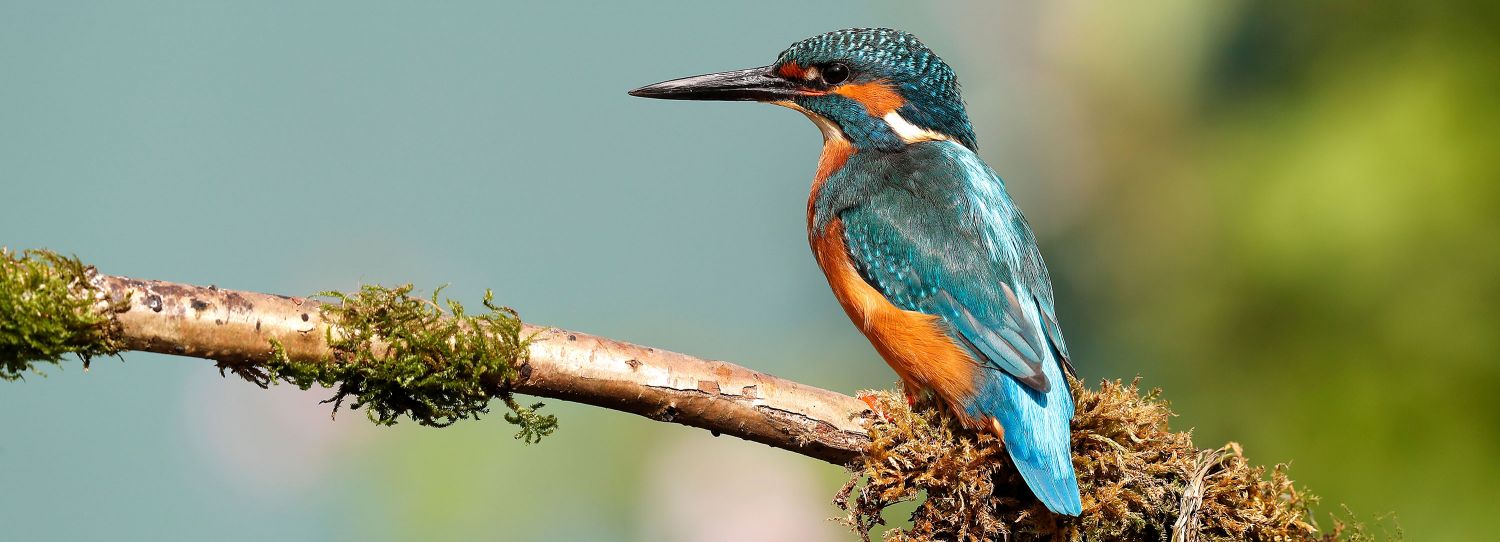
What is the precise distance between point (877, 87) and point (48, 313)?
6.51 feet

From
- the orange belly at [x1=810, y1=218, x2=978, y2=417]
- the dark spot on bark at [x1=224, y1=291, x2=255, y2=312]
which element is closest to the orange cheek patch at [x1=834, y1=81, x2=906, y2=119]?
the orange belly at [x1=810, y1=218, x2=978, y2=417]

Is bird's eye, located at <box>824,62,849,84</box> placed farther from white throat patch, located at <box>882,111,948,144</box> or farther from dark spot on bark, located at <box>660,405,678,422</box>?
dark spot on bark, located at <box>660,405,678,422</box>

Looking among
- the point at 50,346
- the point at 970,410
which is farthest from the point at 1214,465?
the point at 50,346

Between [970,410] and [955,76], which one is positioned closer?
[970,410]

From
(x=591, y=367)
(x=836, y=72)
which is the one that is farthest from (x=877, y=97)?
(x=591, y=367)

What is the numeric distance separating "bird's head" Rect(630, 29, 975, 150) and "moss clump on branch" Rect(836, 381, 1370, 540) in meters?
0.96

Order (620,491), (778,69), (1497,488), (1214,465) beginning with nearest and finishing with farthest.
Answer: (1214,465) → (778,69) → (1497,488) → (620,491)

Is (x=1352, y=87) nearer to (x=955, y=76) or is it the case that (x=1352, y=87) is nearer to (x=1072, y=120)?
(x=1072, y=120)

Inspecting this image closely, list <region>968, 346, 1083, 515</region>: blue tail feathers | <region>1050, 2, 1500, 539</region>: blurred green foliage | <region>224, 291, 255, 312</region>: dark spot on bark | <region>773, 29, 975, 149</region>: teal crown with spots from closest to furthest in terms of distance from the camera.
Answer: <region>224, 291, 255, 312</region>: dark spot on bark → <region>968, 346, 1083, 515</region>: blue tail feathers → <region>773, 29, 975, 149</region>: teal crown with spots → <region>1050, 2, 1500, 539</region>: blurred green foliage

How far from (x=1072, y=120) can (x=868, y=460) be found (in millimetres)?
4426

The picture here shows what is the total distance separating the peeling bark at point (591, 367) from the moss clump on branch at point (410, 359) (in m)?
0.03

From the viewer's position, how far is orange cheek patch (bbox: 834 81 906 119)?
312 centimetres

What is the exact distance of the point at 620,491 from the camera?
16.8 feet

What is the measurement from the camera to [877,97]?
3.12m
